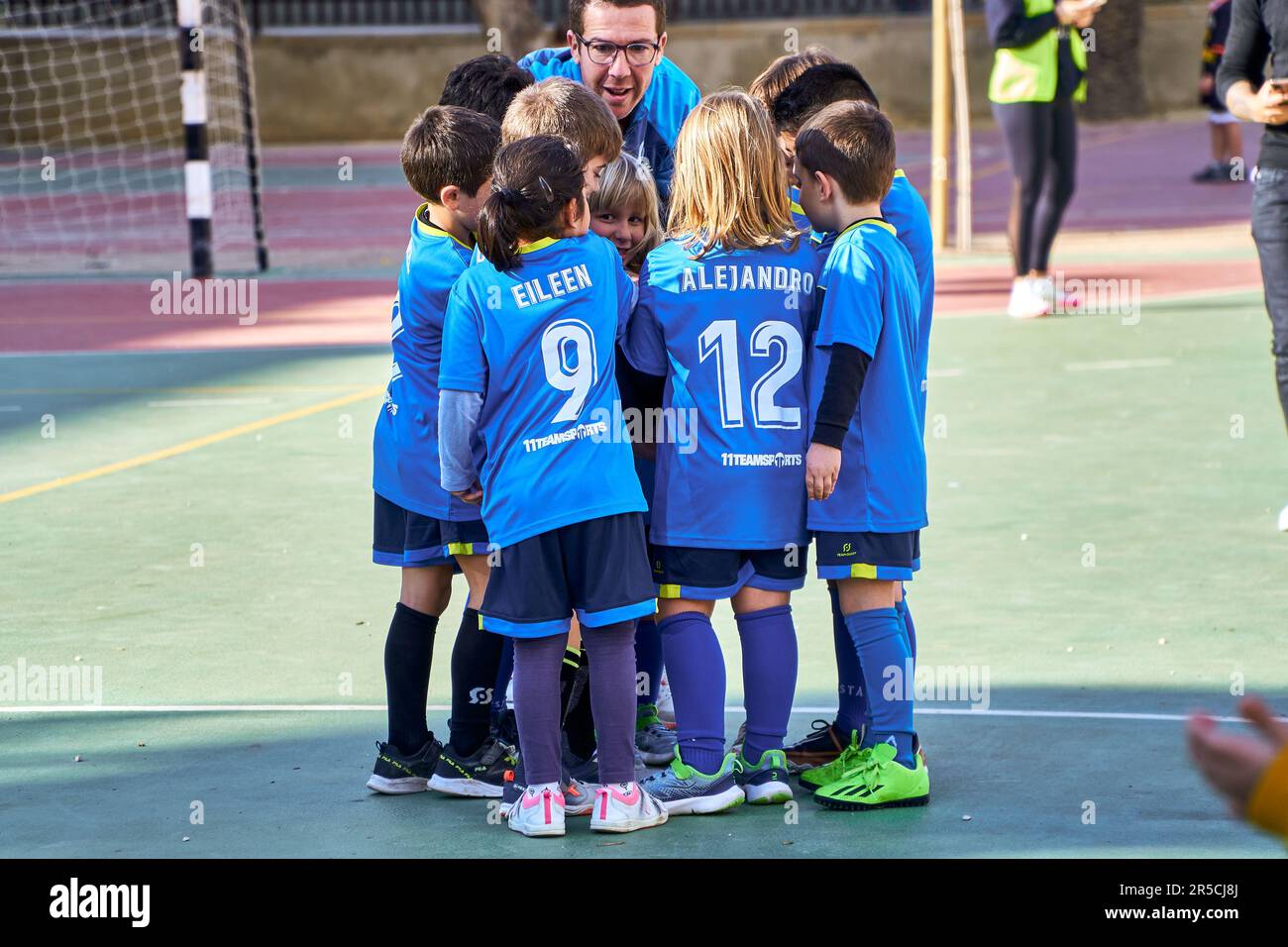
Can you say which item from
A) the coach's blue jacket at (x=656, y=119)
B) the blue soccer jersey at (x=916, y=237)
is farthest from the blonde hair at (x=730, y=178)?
the coach's blue jacket at (x=656, y=119)

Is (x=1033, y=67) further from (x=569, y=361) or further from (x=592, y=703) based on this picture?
(x=592, y=703)

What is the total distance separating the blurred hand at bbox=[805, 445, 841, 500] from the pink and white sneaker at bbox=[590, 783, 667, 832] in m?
0.79

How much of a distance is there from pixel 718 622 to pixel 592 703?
6.25ft

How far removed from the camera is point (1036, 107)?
12.5 metres

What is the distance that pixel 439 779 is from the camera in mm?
4648

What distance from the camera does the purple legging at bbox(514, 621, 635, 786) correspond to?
439 cm

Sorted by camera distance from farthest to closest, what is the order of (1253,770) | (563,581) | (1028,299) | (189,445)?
(1028,299) → (189,445) → (563,581) → (1253,770)

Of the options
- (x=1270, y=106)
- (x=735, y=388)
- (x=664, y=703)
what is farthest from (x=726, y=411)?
(x=1270, y=106)

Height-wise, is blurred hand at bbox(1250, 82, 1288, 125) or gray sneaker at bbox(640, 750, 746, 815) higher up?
blurred hand at bbox(1250, 82, 1288, 125)

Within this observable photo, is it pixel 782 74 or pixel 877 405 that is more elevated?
pixel 782 74

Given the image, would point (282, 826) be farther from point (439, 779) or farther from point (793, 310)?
point (793, 310)

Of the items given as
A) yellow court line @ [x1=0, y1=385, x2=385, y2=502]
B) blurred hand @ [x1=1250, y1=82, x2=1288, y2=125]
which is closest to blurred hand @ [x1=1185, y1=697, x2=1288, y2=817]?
blurred hand @ [x1=1250, y1=82, x2=1288, y2=125]

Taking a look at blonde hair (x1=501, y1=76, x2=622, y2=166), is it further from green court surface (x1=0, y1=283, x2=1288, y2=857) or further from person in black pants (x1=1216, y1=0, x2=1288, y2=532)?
person in black pants (x1=1216, y1=0, x2=1288, y2=532)

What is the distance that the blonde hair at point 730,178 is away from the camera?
4.51 m
